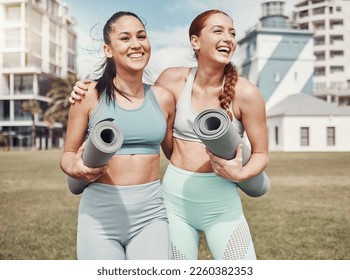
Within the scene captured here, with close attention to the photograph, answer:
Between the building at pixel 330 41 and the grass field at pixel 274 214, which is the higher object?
the building at pixel 330 41

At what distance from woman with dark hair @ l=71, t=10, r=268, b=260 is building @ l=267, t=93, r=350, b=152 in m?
1.29

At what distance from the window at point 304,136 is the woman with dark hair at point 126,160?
82.6 inches

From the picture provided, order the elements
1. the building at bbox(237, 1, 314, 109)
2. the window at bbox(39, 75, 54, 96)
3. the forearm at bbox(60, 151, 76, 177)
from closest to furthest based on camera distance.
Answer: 1. the forearm at bbox(60, 151, 76, 177)
2. the building at bbox(237, 1, 314, 109)
3. the window at bbox(39, 75, 54, 96)

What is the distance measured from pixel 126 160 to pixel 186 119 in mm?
233

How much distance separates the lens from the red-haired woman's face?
65.6 inches

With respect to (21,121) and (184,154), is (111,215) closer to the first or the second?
(184,154)

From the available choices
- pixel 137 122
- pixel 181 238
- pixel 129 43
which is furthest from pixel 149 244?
pixel 129 43

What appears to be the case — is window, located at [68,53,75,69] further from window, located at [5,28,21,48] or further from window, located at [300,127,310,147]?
window, located at [300,127,310,147]

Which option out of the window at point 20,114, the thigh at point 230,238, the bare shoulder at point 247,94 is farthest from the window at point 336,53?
the window at point 20,114

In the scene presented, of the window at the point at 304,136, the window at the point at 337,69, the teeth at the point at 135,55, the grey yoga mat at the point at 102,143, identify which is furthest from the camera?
the window at the point at 304,136

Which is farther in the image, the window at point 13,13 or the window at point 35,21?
the window at point 35,21

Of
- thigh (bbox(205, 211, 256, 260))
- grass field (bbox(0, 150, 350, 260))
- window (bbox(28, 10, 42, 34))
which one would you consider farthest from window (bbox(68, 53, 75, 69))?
thigh (bbox(205, 211, 256, 260))

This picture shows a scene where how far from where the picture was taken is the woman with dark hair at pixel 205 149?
1.64m

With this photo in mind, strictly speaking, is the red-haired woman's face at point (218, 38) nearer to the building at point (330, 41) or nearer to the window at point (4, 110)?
the building at point (330, 41)
